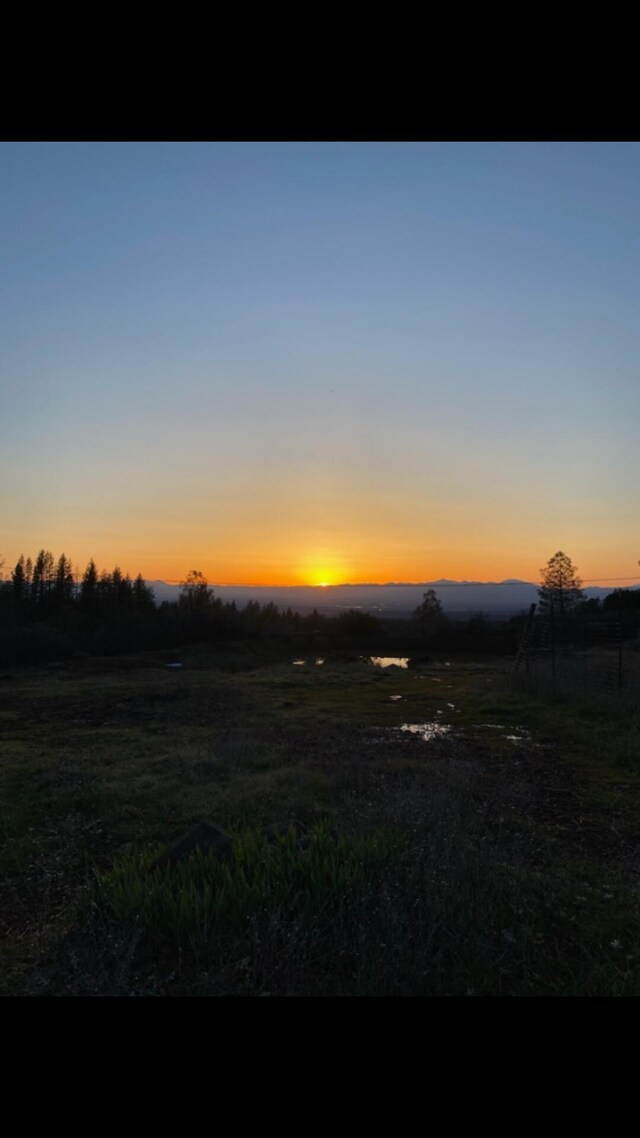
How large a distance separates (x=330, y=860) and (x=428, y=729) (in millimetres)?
7978

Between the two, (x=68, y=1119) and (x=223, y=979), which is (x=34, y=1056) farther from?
(x=223, y=979)

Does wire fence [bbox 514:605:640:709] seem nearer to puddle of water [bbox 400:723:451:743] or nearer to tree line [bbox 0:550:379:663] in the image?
puddle of water [bbox 400:723:451:743]

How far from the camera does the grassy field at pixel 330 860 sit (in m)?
3.31

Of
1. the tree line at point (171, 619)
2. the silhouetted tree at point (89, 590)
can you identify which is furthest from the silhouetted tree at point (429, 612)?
the silhouetted tree at point (89, 590)

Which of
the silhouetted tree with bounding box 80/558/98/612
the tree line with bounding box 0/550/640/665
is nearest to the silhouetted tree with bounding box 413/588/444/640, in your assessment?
the tree line with bounding box 0/550/640/665

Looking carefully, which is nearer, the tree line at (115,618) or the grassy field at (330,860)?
the grassy field at (330,860)

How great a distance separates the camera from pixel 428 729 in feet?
39.0

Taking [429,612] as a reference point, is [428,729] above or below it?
below

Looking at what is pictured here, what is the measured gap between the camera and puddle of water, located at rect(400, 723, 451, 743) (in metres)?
11.0

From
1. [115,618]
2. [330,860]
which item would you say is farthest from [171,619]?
[330,860]

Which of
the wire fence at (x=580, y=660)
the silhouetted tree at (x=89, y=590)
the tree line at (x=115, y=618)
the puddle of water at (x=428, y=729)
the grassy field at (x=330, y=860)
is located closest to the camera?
the grassy field at (x=330, y=860)

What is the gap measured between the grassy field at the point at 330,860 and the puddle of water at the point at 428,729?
0.33 feet

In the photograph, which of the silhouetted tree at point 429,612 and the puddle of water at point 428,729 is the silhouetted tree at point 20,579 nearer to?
the silhouetted tree at point 429,612

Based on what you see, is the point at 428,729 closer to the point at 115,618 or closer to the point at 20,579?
the point at 115,618
